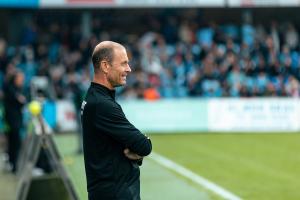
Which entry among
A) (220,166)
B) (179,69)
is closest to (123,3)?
(179,69)

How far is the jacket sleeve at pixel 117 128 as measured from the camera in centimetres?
423

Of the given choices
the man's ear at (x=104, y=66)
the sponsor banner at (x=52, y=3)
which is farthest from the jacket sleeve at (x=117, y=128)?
the sponsor banner at (x=52, y=3)

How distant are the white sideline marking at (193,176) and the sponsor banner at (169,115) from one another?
6.28m

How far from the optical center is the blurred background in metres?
19.5

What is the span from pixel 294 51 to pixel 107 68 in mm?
24896

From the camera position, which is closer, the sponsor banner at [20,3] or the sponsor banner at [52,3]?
the sponsor banner at [20,3]

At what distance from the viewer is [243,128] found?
894 inches

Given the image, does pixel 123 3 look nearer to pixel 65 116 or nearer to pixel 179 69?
pixel 179 69

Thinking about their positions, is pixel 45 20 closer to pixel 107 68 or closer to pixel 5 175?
pixel 5 175

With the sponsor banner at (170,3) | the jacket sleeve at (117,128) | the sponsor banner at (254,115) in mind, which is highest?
the sponsor banner at (170,3)

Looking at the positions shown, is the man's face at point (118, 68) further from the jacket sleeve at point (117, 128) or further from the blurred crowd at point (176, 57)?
the blurred crowd at point (176, 57)

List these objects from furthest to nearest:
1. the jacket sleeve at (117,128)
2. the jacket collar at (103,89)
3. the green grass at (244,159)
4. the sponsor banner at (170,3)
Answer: the sponsor banner at (170,3) < the green grass at (244,159) < the jacket collar at (103,89) < the jacket sleeve at (117,128)

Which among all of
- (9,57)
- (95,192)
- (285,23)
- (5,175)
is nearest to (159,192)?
(5,175)

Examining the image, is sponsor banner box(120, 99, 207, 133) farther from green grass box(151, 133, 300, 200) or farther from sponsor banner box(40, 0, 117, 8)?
sponsor banner box(40, 0, 117, 8)
